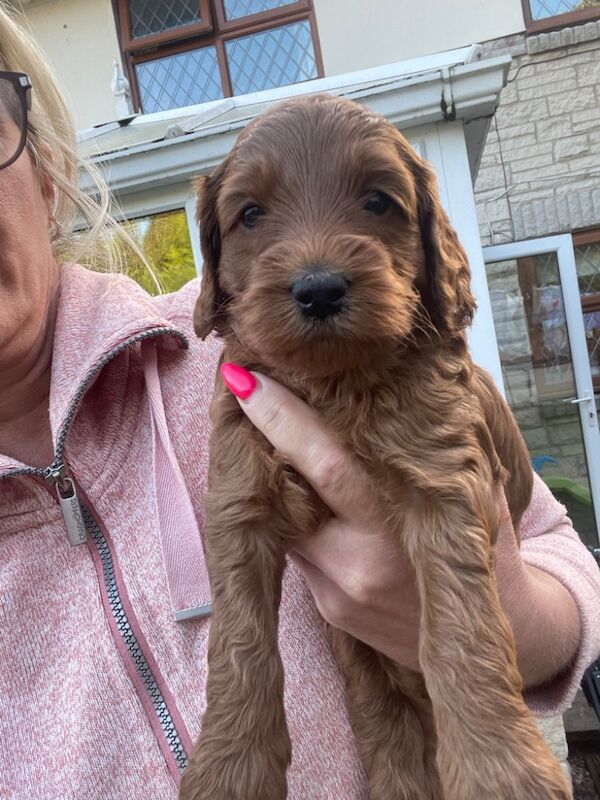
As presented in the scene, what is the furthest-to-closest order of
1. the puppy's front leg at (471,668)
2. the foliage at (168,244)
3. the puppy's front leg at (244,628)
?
the foliage at (168,244) → the puppy's front leg at (244,628) → the puppy's front leg at (471,668)

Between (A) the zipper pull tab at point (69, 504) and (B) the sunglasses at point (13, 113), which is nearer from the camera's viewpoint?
(A) the zipper pull tab at point (69, 504)

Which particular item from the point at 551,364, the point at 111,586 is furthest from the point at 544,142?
the point at 111,586

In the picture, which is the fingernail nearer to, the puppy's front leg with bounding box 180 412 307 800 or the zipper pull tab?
the puppy's front leg with bounding box 180 412 307 800

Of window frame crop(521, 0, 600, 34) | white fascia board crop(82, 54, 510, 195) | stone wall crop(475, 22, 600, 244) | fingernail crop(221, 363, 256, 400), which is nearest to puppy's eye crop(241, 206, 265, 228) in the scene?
fingernail crop(221, 363, 256, 400)

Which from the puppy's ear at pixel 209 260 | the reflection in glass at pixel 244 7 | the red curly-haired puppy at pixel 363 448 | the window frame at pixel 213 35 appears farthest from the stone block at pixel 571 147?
the puppy's ear at pixel 209 260

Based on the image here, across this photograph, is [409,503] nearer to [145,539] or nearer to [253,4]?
[145,539]

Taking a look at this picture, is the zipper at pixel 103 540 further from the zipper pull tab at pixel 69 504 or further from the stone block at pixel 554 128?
the stone block at pixel 554 128

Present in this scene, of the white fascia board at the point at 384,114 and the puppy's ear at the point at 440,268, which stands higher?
the white fascia board at the point at 384,114

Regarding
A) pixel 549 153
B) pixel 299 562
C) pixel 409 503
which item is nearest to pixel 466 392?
pixel 409 503
